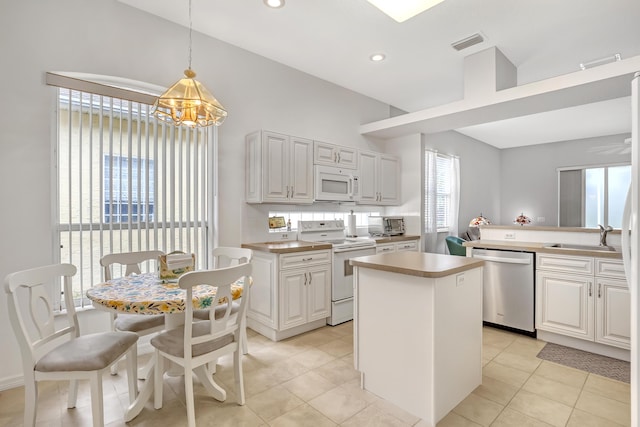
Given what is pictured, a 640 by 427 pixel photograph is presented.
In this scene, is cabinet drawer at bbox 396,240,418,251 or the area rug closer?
the area rug

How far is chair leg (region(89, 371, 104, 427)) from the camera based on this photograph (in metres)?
1.60

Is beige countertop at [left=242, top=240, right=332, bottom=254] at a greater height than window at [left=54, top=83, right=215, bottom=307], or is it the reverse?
window at [left=54, top=83, right=215, bottom=307]

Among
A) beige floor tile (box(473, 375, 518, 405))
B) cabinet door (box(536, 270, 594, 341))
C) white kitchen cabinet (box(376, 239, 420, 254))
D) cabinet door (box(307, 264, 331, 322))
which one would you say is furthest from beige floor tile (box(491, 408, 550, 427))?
white kitchen cabinet (box(376, 239, 420, 254))

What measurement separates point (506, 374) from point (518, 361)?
1.07ft

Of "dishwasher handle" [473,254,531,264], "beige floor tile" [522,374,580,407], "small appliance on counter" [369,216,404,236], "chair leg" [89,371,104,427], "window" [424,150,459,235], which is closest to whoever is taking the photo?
"chair leg" [89,371,104,427]

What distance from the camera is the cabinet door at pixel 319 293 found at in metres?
3.36

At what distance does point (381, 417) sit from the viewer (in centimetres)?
196

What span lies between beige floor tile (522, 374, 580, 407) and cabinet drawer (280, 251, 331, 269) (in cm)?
199

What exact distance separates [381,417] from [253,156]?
2611 millimetres

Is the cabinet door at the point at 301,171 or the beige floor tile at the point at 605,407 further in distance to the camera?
the cabinet door at the point at 301,171

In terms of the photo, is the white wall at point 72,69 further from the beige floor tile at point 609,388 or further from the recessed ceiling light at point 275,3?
the beige floor tile at point 609,388

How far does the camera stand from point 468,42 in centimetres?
324

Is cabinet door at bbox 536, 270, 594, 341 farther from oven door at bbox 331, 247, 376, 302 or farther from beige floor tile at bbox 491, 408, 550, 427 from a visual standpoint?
oven door at bbox 331, 247, 376, 302

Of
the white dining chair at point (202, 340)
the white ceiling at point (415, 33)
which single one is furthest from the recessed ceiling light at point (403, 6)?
the white dining chair at point (202, 340)
